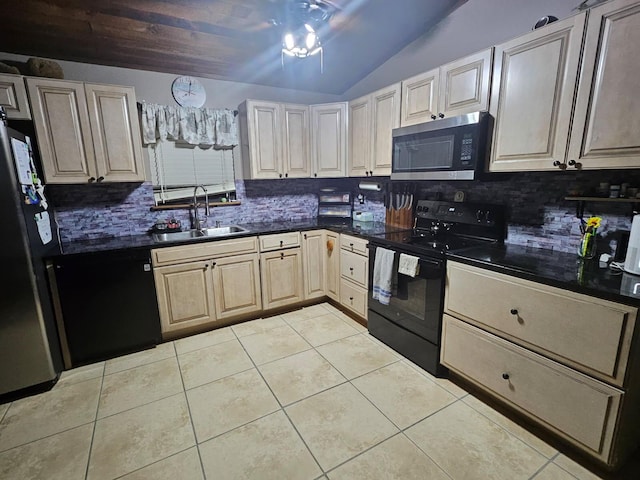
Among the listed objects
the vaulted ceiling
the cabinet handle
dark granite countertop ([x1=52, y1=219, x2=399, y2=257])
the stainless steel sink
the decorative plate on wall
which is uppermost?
the vaulted ceiling

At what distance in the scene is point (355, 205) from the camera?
369cm

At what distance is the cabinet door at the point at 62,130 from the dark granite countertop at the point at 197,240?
0.52m

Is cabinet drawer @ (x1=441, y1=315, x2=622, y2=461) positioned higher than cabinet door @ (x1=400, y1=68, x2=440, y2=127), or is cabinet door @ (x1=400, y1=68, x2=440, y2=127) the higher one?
cabinet door @ (x1=400, y1=68, x2=440, y2=127)

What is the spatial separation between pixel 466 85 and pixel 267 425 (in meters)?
2.51

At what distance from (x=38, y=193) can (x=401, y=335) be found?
2.90 metres

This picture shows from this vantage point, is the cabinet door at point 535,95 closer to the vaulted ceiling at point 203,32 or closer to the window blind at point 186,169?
the vaulted ceiling at point 203,32

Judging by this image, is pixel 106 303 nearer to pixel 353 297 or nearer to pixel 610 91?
pixel 353 297

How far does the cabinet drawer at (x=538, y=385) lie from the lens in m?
1.38

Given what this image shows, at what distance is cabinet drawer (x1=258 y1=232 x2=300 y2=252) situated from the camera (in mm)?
2957

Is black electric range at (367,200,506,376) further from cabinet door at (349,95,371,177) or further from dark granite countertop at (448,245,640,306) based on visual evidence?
cabinet door at (349,95,371,177)

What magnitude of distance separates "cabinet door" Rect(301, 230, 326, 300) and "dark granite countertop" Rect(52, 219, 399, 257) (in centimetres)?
10

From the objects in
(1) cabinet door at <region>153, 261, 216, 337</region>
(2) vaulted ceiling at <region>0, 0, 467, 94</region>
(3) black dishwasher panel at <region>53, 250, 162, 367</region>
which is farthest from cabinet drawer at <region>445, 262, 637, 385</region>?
(3) black dishwasher panel at <region>53, 250, 162, 367</region>

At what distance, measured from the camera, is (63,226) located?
2.61m

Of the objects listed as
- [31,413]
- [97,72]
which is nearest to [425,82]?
[97,72]
